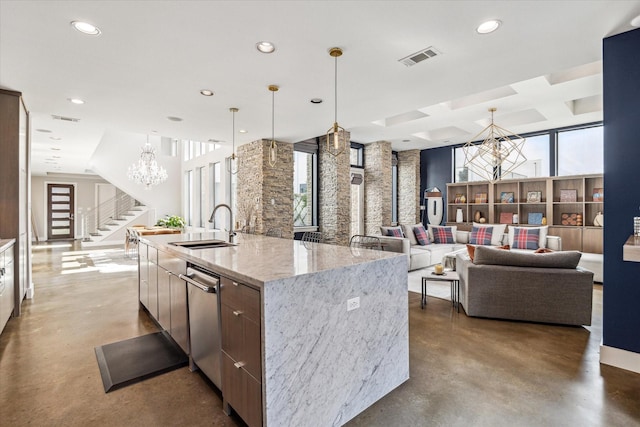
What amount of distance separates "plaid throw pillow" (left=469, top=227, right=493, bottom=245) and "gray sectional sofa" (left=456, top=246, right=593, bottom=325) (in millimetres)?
3485

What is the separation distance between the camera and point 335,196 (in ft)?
24.3

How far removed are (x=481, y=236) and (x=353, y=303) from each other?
19.7 ft

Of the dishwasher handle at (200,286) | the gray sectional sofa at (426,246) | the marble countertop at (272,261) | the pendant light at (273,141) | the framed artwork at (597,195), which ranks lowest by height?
the gray sectional sofa at (426,246)

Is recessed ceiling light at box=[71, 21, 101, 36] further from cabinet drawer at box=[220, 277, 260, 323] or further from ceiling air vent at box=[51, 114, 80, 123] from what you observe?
ceiling air vent at box=[51, 114, 80, 123]

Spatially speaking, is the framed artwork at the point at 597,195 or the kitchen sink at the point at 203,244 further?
the framed artwork at the point at 597,195

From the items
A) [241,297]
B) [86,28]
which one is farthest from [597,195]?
[86,28]

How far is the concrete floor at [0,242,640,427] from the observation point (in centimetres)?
197

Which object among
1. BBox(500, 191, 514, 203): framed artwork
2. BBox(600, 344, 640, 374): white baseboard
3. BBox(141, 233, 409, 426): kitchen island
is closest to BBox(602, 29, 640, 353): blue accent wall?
BBox(600, 344, 640, 374): white baseboard

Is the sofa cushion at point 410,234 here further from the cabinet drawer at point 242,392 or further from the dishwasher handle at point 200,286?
the cabinet drawer at point 242,392

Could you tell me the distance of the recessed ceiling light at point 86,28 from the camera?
2.52 metres

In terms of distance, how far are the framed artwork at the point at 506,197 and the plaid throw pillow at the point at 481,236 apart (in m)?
1.22

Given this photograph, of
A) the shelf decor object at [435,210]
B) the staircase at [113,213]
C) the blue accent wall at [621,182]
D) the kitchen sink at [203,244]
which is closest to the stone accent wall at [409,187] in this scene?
the shelf decor object at [435,210]

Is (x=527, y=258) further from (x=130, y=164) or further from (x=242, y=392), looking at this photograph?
(x=130, y=164)

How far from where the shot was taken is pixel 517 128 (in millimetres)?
7180
